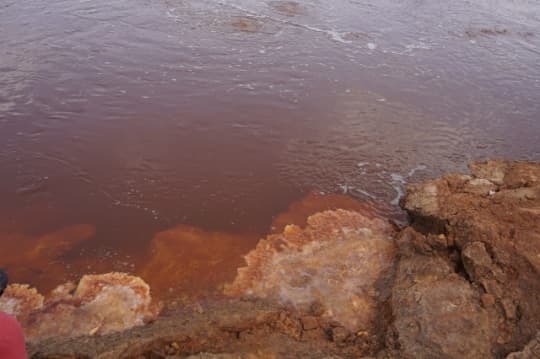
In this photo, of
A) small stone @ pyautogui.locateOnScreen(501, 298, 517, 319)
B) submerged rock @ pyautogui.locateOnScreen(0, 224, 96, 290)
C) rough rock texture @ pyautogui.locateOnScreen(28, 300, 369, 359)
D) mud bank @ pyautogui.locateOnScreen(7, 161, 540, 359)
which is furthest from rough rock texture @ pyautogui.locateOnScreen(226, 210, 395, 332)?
submerged rock @ pyautogui.locateOnScreen(0, 224, 96, 290)

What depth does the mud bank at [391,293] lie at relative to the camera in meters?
3.65

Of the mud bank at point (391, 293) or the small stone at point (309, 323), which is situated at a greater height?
the mud bank at point (391, 293)

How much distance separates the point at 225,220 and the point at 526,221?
357cm

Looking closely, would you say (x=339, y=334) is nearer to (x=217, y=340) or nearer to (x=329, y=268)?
(x=329, y=268)

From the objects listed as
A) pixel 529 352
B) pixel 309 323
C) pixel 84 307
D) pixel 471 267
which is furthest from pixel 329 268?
pixel 84 307

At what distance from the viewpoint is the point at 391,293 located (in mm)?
4441

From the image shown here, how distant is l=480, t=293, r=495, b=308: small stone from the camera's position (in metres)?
3.82

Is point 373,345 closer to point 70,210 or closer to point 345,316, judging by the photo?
point 345,316

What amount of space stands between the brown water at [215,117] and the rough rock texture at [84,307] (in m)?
0.25

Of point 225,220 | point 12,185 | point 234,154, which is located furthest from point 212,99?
point 12,185

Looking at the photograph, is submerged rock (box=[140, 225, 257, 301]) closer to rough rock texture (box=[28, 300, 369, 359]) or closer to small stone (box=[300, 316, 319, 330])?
rough rock texture (box=[28, 300, 369, 359])

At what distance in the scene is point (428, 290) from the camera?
414cm

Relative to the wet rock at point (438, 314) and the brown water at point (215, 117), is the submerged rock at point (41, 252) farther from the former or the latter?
the wet rock at point (438, 314)

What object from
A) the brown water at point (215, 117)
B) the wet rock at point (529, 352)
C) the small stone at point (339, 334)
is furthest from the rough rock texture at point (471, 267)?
the brown water at point (215, 117)
